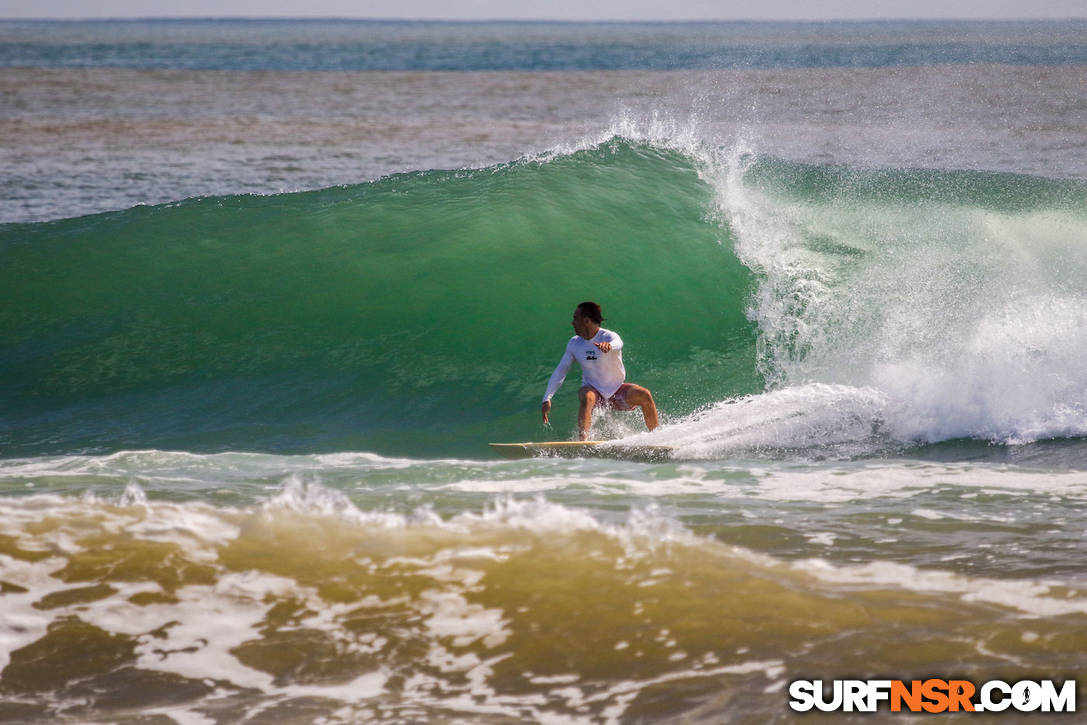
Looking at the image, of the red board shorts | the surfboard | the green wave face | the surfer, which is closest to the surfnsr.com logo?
the surfboard

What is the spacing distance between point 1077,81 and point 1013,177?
106 feet

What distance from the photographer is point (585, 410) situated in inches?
313

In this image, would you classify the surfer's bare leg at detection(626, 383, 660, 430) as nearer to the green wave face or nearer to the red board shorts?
the red board shorts

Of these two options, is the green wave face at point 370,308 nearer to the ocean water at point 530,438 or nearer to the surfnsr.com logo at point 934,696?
the ocean water at point 530,438

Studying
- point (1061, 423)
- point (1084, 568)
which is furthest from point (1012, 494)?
point (1061, 423)

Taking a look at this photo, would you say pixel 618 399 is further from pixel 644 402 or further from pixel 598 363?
pixel 598 363

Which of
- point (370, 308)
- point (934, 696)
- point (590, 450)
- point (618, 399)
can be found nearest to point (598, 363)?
point (618, 399)

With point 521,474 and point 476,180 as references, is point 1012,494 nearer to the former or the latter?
point 521,474

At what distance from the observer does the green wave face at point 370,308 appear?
9.21 m

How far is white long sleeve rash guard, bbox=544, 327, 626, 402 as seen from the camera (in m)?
8.02

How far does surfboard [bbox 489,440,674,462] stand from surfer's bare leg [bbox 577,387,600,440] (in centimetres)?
27

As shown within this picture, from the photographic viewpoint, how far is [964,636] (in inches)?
161

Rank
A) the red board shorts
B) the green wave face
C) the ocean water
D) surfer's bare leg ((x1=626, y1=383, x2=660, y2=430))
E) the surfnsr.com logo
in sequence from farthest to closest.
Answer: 1. the green wave face
2. the red board shorts
3. surfer's bare leg ((x1=626, y1=383, x2=660, y2=430))
4. the ocean water
5. the surfnsr.com logo

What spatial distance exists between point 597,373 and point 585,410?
32 centimetres
